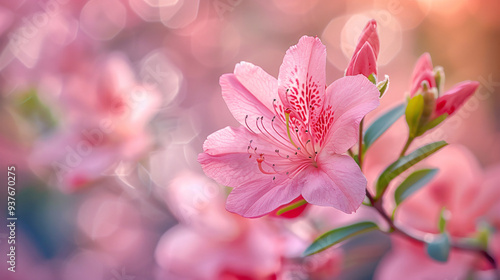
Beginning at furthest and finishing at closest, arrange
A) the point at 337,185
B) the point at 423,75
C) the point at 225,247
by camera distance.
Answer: the point at 225,247 → the point at 423,75 → the point at 337,185

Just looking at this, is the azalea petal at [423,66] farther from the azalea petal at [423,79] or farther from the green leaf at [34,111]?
the green leaf at [34,111]

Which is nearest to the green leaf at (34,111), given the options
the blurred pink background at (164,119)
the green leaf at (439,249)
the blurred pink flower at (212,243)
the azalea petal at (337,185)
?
the blurred pink background at (164,119)

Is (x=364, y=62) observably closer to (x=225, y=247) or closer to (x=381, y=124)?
(x=381, y=124)

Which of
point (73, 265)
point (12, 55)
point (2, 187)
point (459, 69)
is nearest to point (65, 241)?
point (73, 265)

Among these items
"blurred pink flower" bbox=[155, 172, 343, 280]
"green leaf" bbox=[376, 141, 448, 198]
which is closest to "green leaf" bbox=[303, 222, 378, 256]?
"green leaf" bbox=[376, 141, 448, 198]

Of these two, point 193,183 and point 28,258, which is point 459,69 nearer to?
point 193,183

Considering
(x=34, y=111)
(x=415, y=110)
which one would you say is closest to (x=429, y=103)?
(x=415, y=110)

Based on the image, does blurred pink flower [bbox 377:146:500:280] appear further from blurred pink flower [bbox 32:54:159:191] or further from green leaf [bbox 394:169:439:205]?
blurred pink flower [bbox 32:54:159:191]
